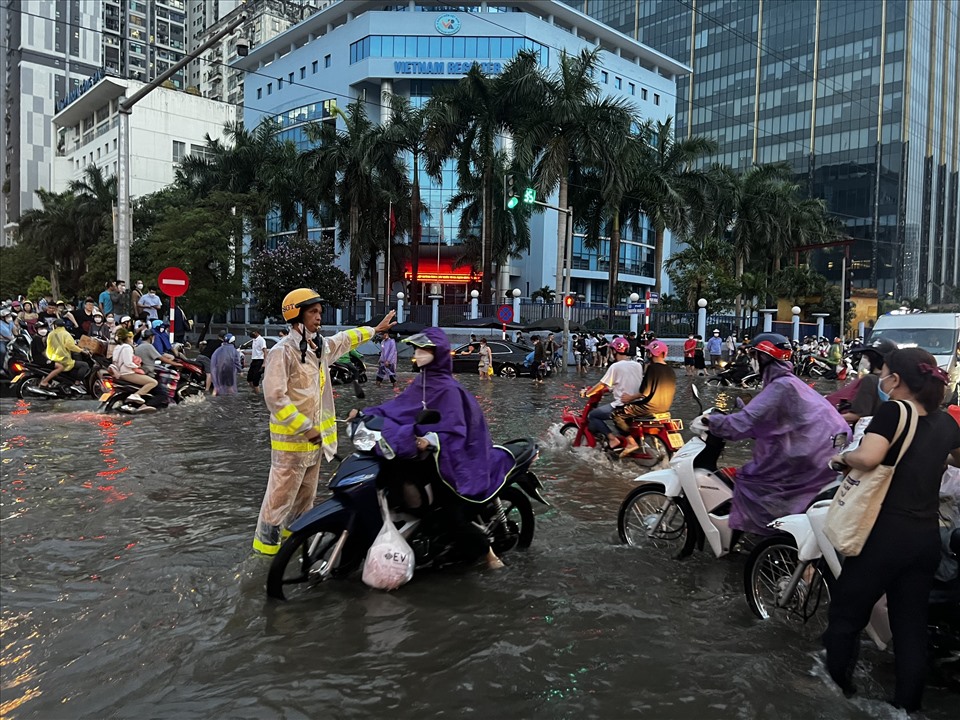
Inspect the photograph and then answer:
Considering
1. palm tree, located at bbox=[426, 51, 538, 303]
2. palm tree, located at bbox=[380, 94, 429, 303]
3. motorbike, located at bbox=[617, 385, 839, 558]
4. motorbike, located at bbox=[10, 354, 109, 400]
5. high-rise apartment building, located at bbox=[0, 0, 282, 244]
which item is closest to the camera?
motorbike, located at bbox=[617, 385, 839, 558]

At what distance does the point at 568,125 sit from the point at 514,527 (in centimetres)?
2912

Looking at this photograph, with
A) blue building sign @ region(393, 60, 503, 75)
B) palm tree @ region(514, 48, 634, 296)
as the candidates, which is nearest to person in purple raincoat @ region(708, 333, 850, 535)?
palm tree @ region(514, 48, 634, 296)

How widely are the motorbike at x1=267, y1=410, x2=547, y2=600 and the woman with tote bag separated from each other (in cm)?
240

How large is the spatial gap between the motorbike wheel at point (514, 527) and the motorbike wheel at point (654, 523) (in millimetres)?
783

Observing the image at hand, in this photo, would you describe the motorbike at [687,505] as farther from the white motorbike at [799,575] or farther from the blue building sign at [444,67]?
the blue building sign at [444,67]

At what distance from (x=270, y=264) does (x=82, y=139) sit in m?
67.9

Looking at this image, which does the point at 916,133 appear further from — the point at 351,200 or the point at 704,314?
the point at 351,200

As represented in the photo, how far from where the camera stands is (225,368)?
16.2 metres

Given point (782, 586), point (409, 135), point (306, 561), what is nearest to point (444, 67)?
point (409, 135)

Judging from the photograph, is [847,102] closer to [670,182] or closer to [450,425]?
[670,182]

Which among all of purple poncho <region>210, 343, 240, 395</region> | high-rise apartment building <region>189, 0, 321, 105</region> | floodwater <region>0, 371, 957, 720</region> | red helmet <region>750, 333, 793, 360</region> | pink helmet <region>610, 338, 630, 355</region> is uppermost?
high-rise apartment building <region>189, 0, 321, 105</region>

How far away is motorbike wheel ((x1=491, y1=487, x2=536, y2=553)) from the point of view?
5449 millimetres

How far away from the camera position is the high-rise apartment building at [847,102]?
79.2 metres

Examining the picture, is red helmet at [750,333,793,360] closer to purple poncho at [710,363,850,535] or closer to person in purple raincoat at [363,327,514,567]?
purple poncho at [710,363,850,535]
